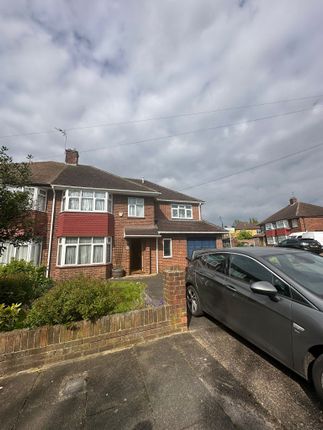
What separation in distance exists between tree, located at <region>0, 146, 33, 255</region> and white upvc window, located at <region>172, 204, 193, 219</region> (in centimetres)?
1455

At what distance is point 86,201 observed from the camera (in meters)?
14.1

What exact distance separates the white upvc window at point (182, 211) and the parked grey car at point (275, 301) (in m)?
14.6

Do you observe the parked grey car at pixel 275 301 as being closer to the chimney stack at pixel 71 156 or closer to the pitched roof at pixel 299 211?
the chimney stack at pixel 71 156

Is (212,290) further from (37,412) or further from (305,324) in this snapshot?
(37,412)

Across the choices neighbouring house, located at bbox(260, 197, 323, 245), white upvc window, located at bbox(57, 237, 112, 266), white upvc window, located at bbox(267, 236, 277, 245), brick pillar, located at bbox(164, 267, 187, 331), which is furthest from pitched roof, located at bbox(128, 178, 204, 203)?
white upvc window, located at bbox(267, 236, 277, 245)

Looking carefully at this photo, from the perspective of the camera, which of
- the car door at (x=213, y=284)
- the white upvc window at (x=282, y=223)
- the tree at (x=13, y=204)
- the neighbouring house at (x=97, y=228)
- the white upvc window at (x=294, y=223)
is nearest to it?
the car door at (x=213, y=284)

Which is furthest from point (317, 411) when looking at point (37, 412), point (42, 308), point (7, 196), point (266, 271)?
point (7, 196)

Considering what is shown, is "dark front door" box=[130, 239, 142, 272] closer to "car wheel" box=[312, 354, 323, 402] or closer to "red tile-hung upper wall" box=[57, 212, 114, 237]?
"red tile-hung upper wall" box=[57, 212, 114, 237]

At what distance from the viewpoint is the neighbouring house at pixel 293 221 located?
119ft

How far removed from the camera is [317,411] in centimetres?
228

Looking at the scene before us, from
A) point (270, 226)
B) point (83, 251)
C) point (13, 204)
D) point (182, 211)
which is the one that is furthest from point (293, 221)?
point (13, 204)

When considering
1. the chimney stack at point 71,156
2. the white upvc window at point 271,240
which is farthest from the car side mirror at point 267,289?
the white upvc window at point 271,240

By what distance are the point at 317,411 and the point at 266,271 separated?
63.0 inches

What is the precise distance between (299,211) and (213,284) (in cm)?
4081
